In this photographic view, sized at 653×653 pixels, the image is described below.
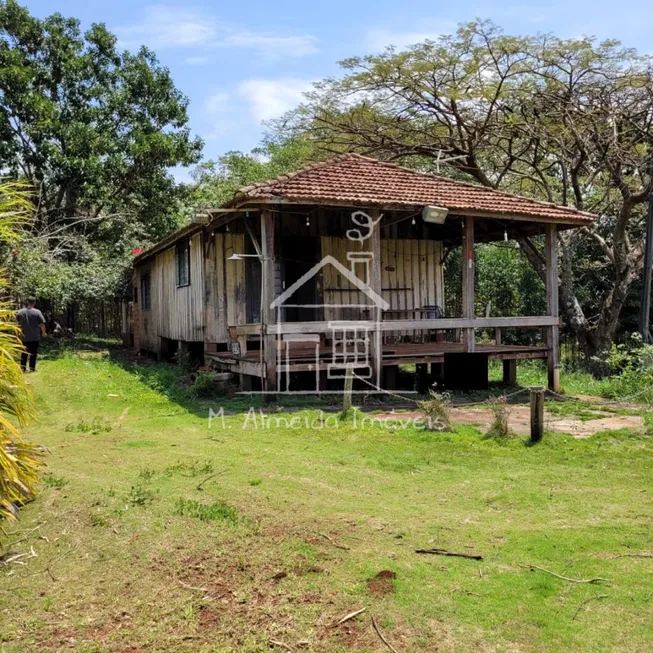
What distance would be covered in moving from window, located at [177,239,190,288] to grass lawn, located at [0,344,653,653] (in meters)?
7.36

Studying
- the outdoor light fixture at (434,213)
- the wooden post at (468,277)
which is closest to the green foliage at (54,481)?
the outdoor light fixture at (434,213)

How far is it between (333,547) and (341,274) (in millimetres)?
9425

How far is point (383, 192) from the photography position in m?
11.3

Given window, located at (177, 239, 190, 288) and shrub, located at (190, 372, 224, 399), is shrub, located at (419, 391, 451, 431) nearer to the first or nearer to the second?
shrub, located at (190, 372, 224, 399)

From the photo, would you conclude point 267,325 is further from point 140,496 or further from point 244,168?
point 244,168

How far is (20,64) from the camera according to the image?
18922 mm

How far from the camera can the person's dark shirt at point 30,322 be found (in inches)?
498

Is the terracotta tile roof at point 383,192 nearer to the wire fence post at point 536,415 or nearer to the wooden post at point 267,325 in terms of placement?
the wooden post at point 267,325

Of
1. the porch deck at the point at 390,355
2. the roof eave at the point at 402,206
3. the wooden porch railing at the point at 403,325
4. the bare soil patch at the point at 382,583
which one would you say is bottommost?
the bare soil patch at the point at 382,583

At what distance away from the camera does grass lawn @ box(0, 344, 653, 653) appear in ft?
11.4

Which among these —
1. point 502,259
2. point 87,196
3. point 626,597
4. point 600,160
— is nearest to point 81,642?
point 626,597

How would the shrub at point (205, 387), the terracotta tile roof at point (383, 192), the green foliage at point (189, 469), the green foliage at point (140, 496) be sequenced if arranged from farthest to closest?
1. the shrub at point (205, 387)
2. the terracotta tile roof at point (383, 192)
3. the green foliage at point (189, 469)
4. the green foliage at point (140, 496)

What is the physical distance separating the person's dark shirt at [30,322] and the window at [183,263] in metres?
3.18

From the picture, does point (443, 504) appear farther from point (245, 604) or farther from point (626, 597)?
point (245, 604)
